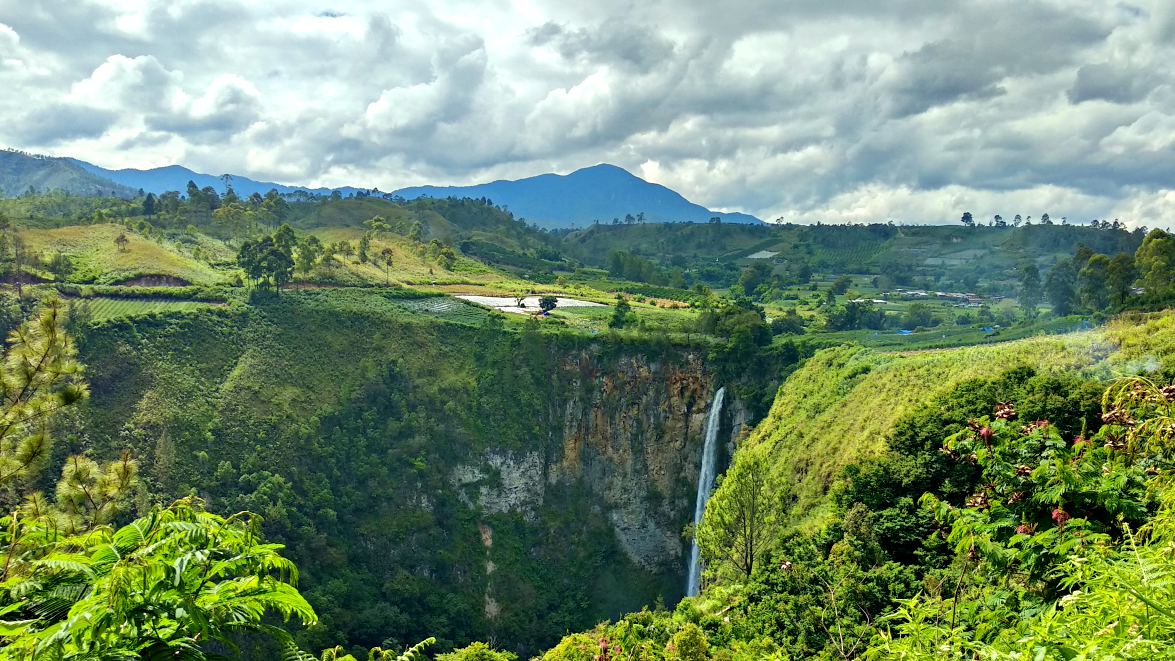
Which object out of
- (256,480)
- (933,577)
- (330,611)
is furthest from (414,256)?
(933,577)

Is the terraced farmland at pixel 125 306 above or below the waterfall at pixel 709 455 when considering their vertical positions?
above

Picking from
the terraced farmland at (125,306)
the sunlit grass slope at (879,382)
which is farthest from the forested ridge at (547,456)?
the terraced farmland at (125,306)

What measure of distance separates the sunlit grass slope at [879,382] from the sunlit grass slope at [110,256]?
150 feet

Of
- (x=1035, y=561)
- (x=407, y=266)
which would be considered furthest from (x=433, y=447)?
(x=1035, y=561)

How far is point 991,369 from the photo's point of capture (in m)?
21.4

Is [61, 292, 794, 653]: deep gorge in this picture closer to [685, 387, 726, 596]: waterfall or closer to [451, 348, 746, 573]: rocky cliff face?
[451, 348, 746, 573]: rocky cliff face

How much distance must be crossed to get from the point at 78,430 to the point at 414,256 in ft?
150

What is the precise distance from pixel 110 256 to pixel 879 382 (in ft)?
188

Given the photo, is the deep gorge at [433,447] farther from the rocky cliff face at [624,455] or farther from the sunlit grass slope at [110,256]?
the sunlit grass slope at [110,256]

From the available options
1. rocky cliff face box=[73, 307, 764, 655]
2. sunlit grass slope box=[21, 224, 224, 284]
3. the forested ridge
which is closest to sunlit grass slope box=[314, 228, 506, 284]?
the forested ridge

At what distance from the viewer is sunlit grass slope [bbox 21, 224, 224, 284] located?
1977 inches

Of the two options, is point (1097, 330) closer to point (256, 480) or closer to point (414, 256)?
point (256, 480)

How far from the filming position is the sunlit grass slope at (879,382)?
19188 millimetres

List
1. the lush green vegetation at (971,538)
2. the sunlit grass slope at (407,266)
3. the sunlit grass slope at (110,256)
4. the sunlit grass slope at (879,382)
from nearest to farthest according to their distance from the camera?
the lush green vegetation at (971,538) → the sunlit grass slope at (879,382) → the sunlit grass slope at (110,256) → the sunlit grass slope at (407,266)
